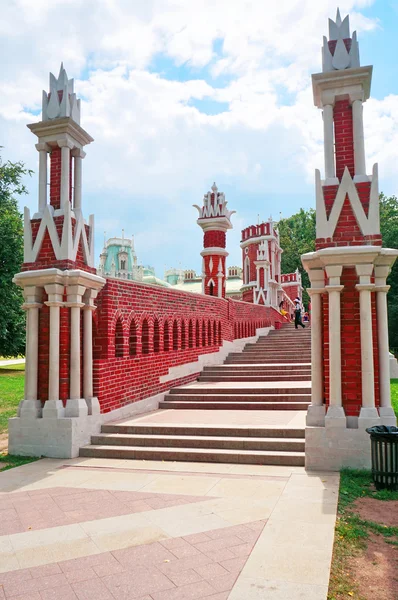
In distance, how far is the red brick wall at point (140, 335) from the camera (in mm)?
8727

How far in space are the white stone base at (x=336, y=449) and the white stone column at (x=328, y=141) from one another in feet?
12.3

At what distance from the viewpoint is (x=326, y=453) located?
21.5 feet

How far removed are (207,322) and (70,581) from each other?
37.5 ft

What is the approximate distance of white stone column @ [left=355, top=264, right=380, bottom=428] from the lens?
6531 mm

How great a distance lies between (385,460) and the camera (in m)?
5.59

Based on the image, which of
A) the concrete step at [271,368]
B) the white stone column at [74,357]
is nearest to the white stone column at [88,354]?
the white stone column at [74,357]

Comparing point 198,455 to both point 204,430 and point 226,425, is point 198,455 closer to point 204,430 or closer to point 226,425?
point 204,430

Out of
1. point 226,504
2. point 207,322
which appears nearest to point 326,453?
point 226,504

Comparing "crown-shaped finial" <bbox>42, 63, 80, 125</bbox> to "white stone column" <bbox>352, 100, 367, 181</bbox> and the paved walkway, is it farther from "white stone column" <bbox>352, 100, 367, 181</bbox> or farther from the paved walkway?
the paved walkway

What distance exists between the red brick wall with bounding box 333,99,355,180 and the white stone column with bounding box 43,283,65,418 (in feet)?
16.0

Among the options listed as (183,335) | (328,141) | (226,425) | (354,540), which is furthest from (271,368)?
(354,540)

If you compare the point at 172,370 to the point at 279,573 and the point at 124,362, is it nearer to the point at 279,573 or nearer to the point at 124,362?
the point at 124,362

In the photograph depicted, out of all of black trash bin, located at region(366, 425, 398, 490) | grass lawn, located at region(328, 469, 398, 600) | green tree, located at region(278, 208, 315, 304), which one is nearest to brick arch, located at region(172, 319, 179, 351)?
grass lawn, located at region(328, 469, 398, 600)

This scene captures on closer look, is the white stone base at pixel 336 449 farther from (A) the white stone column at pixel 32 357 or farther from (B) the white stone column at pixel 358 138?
(A) the white stone column at pixel 32 357
